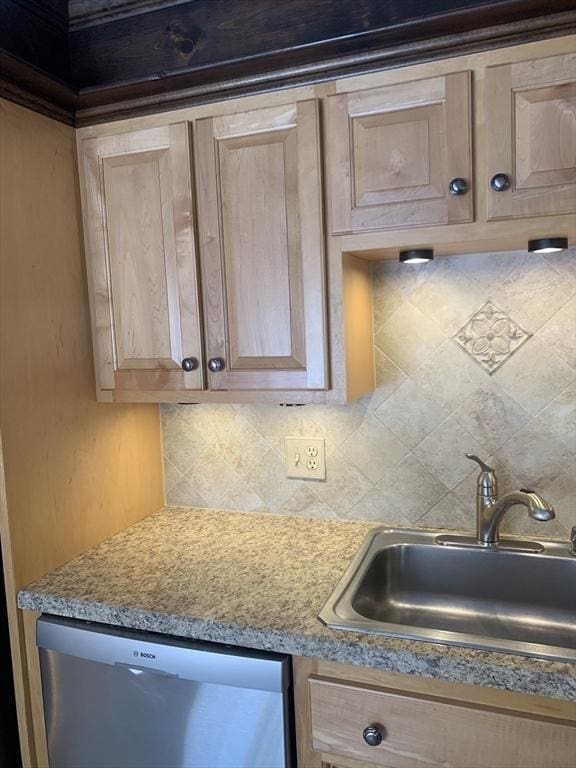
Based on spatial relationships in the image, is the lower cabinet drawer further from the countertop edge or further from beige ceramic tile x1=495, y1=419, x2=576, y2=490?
beige ceramic tile x1=495, y1=419, x2=576, y2=490

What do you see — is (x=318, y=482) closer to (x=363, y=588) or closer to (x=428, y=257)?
(x=363, y=588)

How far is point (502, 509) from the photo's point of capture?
1.46 meters

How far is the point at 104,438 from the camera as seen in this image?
1.66m

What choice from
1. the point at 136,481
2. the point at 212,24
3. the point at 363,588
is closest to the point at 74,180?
the point at 212,24

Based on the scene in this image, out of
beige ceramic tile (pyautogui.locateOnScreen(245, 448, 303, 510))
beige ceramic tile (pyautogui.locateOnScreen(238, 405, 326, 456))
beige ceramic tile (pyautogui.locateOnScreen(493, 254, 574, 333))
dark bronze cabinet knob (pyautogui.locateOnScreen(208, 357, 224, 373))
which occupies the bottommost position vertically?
beige ceramic tile (pyautogui.locateOnScreen(245, 448, 303, 510))

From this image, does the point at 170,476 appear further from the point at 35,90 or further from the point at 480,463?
the point at 35,90

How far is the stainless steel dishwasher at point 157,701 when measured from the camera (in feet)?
3.81

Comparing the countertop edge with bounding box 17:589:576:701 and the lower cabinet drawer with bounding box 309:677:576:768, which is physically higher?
the countertop edge with bounding box 17:589:576:701

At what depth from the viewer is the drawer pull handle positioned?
1.08 meters

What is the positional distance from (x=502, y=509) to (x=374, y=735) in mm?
632

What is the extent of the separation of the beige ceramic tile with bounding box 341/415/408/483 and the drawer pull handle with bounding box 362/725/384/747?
2.29 ft

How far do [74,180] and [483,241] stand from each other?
3.43 feet

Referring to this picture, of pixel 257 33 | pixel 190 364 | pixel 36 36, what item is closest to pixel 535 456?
Result: pixel 190 364

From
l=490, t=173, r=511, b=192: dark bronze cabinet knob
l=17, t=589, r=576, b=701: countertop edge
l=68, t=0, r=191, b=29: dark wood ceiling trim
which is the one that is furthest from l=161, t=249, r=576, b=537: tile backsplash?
l=68, t=0, r=191, b=29: dark wood ceiling trim
